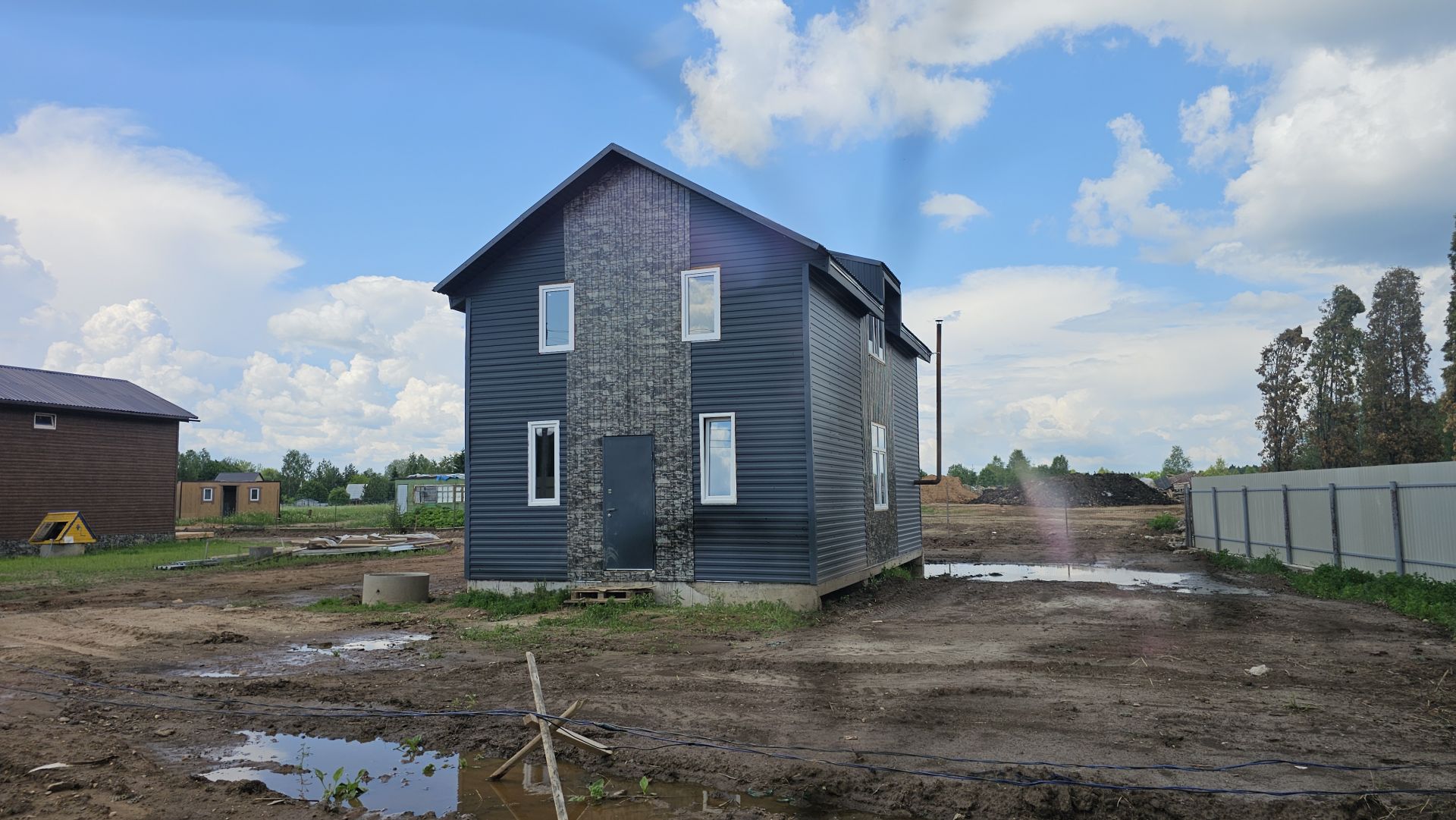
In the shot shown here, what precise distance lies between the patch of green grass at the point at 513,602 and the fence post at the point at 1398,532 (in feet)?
51.0

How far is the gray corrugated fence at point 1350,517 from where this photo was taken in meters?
16.2

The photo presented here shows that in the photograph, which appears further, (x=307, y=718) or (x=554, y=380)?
(x=554, y=380)

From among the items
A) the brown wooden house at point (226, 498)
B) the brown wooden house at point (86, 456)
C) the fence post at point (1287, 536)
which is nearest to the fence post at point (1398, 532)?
the fence post at point (1287, 536)

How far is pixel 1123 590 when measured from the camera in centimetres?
1909

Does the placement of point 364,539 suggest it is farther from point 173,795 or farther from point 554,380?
point 173,795

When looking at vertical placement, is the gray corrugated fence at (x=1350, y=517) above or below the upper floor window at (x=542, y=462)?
below

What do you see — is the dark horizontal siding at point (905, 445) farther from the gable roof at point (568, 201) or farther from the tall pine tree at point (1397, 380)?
the tall pine tree at point (1397, 380)

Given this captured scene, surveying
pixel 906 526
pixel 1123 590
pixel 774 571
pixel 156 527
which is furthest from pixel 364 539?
pixel 1123 590

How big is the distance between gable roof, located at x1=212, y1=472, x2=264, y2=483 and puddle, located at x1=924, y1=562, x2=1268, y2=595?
2109 inches

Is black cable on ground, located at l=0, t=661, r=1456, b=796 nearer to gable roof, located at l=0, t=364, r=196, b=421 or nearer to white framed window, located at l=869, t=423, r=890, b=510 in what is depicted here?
white framed window, located at l=869, t=423, r=890, b=510

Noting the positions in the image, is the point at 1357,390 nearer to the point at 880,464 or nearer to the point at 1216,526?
the point at 1216,526

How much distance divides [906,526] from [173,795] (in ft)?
65.0

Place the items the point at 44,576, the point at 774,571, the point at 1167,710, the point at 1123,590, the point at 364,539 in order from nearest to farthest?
the point at 1167,710, the point at 774,571, the point at 1123,590, the point at 44,576, the point at 364,539

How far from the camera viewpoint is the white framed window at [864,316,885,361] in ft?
68.9
